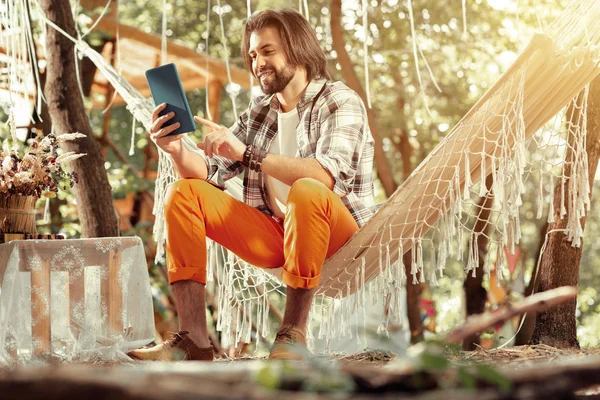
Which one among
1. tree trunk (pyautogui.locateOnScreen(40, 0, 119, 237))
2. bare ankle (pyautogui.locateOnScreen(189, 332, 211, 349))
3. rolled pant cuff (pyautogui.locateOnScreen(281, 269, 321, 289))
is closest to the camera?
rolled pant cuff (pyautogui.locateOnScreen(281, 269, 321, 289))

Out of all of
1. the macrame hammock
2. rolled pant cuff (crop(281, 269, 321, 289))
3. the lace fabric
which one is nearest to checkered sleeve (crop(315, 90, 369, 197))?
the macrame hammock

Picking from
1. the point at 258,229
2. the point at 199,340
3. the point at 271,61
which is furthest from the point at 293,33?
the point at 199,340

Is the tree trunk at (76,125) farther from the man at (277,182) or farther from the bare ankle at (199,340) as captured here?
the bare ankle at (199,340)

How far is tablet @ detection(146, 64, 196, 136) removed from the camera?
1.94 m

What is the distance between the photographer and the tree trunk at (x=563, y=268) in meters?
2.33

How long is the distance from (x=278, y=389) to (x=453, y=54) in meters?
5.06

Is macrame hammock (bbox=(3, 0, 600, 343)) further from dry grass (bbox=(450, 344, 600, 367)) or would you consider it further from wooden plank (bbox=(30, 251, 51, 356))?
wooden plank (bbox=(30, 251, 51, 356))

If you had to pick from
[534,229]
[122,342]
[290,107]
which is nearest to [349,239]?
[290,107]

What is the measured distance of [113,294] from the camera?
7.91ft

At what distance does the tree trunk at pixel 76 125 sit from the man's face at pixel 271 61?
1.00 m

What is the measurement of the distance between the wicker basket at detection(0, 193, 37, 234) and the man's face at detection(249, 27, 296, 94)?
2.59ft

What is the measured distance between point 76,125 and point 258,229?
47.7 inches

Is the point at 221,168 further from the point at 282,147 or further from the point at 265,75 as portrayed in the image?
the point at 265,75

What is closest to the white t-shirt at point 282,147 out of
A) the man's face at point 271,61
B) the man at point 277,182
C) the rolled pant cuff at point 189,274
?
the man at point 277,182
